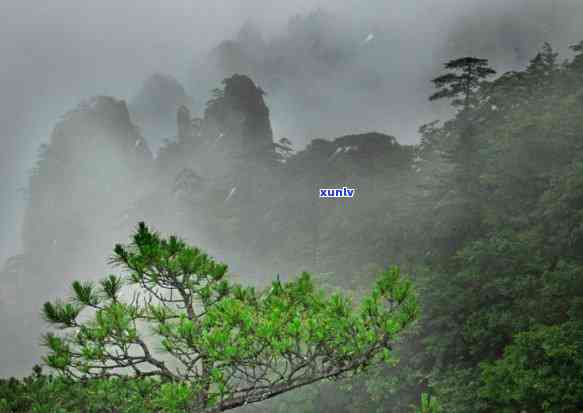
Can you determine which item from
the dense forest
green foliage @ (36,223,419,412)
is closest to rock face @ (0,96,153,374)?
the dense forest

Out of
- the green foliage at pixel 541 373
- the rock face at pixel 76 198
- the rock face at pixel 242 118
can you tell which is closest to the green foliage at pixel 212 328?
the green foliage at pixel 541 373

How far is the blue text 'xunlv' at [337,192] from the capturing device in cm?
3729

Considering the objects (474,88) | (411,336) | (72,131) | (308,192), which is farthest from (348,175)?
(72,131)

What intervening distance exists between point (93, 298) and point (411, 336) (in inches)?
554

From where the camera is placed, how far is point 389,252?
23844mm

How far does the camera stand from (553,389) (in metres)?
9.32

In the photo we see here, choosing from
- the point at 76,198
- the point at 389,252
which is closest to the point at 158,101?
the point at 76,198

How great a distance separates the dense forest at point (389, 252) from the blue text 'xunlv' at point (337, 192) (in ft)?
2.74

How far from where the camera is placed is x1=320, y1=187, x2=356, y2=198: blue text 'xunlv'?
37294mm

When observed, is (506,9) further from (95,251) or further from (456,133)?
(95,251)

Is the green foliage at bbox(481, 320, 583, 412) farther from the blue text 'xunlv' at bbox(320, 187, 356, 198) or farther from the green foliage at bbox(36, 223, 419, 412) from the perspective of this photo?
the blue text 'xunlv' at bbox(320, 187, 356, 198)

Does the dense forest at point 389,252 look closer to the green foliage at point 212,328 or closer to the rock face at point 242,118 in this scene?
the green foliage at point 212,328

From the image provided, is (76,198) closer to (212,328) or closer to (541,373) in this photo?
(541,373)

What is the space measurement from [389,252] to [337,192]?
1516 cm
